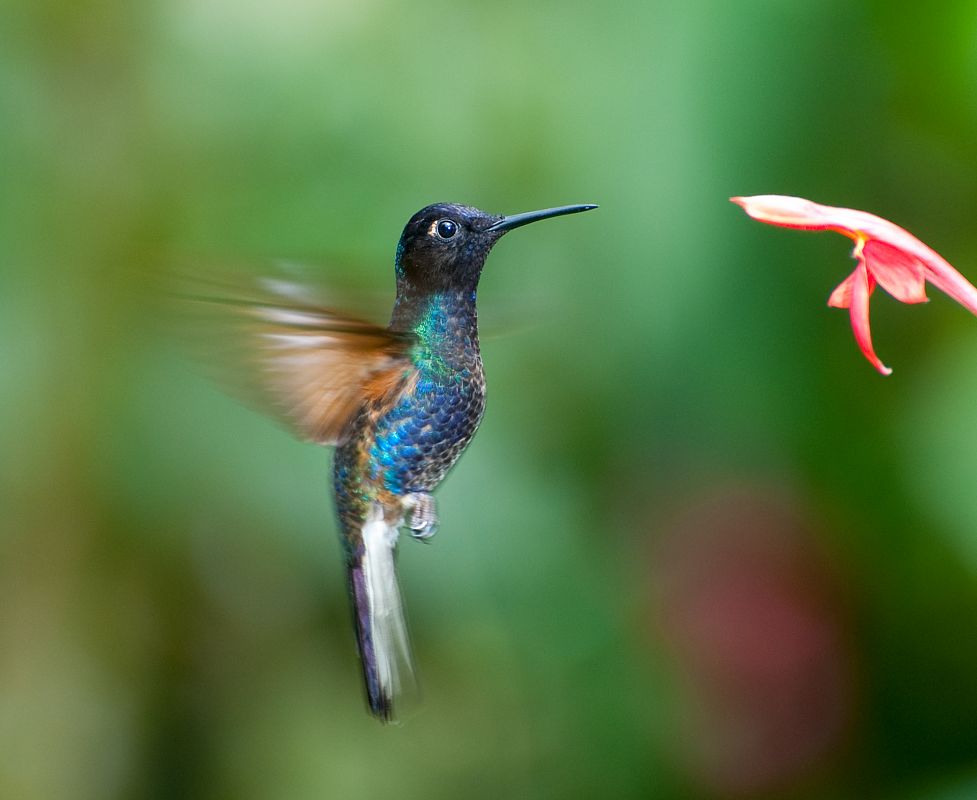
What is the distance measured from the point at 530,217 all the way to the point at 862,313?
0.20 metres

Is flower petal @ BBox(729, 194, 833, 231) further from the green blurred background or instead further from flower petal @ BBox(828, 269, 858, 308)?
the green blurred background

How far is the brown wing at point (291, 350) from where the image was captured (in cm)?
75

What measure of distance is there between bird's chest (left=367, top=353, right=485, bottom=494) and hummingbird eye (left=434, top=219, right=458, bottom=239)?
9 centimetres

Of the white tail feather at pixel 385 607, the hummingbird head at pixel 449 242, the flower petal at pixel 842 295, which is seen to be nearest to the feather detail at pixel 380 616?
the white tail feather at pixel 385 607

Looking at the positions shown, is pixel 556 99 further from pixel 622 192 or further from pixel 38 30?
pixel 38 30

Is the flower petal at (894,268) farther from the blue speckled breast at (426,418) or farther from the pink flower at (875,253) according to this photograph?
the blue speckled breast at (426,418)

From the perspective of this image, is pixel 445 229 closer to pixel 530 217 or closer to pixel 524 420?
pixel 530 217

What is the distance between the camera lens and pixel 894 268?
2.39 ft

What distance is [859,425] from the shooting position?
1569 millimetres

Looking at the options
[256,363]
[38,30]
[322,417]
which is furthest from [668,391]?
[38,30]

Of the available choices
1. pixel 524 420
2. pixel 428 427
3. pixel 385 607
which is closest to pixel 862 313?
pixel 428 427

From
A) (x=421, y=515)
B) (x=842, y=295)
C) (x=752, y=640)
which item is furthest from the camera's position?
(x=752, y=640)

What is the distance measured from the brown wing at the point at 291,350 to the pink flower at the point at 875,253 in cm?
28

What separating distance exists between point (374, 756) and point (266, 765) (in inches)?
5.8
